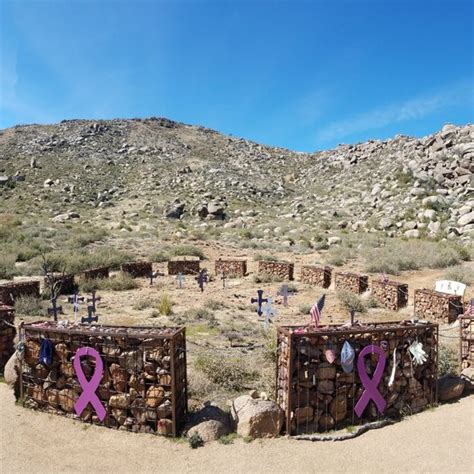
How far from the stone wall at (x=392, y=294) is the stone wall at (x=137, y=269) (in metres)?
11.5

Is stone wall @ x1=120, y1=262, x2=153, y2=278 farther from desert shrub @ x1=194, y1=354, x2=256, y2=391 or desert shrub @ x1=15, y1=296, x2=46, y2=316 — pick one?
desert shrub @ x1=194, y1=354, x2=256, y2=391

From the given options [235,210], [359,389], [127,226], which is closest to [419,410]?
[359,389]

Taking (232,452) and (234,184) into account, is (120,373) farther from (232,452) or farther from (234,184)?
(234,184)

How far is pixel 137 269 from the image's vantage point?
22938mm

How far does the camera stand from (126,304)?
55.5 feet

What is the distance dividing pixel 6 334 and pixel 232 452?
20.1 feet

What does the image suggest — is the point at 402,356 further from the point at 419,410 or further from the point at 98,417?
the point at 98,417

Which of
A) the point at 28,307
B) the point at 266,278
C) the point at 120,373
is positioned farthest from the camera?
the point at 266,278

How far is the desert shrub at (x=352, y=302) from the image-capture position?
1603 centimetres

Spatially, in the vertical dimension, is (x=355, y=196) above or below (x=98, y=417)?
above

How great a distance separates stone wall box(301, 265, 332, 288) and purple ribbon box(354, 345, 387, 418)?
1257 cm

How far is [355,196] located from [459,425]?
37.6 meters

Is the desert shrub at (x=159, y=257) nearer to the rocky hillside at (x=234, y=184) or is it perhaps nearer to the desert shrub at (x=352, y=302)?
the rocky hillside at (x=234, y=184)

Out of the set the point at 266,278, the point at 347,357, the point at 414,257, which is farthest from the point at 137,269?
the point at 347,357
